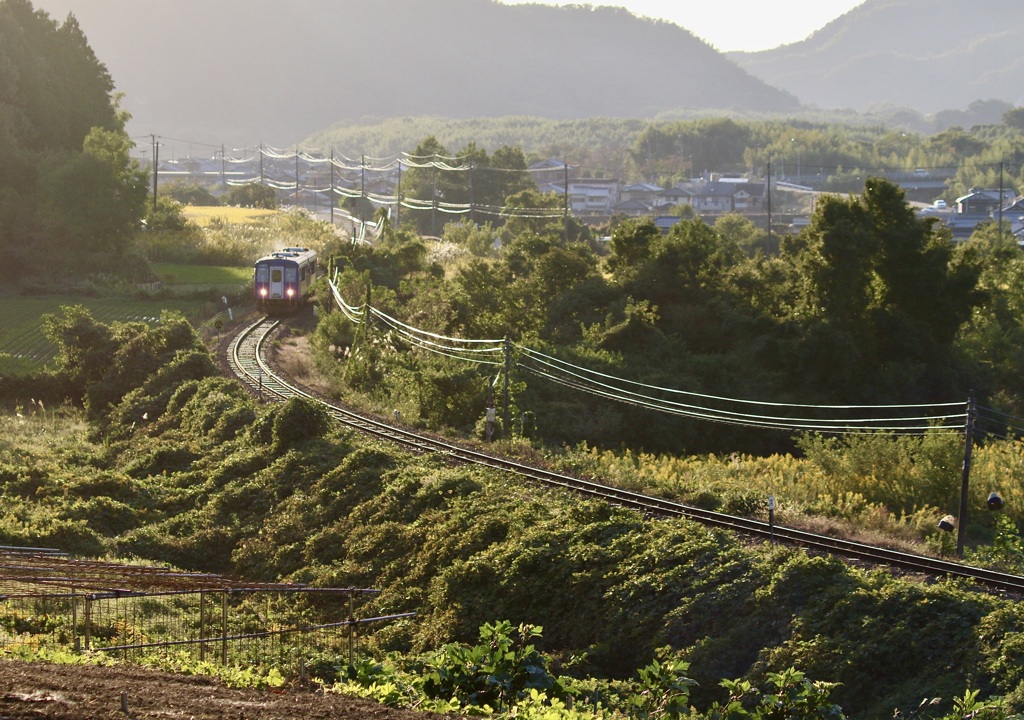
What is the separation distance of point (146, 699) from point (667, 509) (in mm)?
12698

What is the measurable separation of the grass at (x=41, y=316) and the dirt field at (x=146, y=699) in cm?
3149

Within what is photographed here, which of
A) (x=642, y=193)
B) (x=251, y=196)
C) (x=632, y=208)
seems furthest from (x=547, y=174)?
(x=251, y=196)

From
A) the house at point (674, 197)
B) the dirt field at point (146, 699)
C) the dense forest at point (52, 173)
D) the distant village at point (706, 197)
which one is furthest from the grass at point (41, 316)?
the house at point (674, 197)

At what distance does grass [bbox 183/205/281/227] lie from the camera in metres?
84.5

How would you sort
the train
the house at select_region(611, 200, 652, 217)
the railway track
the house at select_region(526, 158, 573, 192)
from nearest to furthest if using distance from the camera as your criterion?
the railway track
the train
the house at select_region(611, 200, 652, 217)
the house at select_region(526, 158, 573, 192)

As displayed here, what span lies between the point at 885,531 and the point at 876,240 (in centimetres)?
2169

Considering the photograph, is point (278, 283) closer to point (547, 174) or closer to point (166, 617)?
point (166, 617)

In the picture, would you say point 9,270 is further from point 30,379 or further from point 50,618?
point 50,618

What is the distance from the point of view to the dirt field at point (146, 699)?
29.9 feet

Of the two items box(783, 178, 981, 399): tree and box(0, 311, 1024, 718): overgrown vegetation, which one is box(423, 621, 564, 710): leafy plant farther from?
box(783, 178, 981, 399): tree

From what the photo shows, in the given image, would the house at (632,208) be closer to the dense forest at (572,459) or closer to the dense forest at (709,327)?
the dense forest at (572,459)

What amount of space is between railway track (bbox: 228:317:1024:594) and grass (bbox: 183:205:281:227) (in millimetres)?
52223

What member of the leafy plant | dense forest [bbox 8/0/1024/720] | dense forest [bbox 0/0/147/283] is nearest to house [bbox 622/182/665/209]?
dense forest [bbox 8/0/1024/720]

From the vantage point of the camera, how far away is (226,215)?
300 ft
